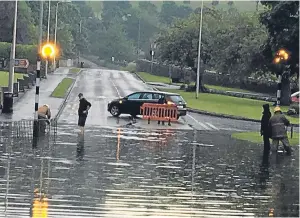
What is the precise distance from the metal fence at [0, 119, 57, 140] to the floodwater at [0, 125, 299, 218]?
0.76 meters

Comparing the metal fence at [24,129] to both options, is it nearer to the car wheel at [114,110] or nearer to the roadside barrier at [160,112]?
the roadside barrier at [160,112]

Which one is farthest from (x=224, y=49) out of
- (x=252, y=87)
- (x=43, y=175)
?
(x=43, y=175)

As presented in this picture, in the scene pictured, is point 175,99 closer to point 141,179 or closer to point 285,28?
point 285,28

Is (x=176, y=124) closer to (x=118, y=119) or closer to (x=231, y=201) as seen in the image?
(x=118, y=119)

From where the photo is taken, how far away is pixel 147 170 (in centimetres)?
1881

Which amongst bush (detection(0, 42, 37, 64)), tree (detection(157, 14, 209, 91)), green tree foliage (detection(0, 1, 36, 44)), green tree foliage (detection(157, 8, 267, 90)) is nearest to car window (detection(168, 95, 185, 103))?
green tree foliage (detection(157, 8, 267, 90))

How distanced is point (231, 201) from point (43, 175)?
4645mm

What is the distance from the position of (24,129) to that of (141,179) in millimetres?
13511

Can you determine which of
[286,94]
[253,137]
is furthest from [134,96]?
[286,94]

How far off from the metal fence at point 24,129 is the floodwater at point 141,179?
2.49ft

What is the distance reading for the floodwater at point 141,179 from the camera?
43.3 ft

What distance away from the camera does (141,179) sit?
17.0m

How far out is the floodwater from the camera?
13.2 metres

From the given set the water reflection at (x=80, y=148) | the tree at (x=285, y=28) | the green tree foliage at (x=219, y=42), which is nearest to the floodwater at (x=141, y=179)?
the water reflection at (x=80, y=148)
